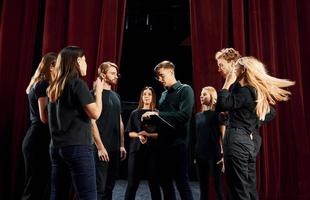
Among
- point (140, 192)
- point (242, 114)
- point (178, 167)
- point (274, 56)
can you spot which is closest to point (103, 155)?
point (178, 167)

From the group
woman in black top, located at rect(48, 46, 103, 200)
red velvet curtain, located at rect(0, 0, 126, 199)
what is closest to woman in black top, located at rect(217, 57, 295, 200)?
woman in black top, located at rect(48, 46, 103, 200)

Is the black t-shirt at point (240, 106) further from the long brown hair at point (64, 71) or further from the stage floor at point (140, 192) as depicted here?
the stage floor at point (140, 192)

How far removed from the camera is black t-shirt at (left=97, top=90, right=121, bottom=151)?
220 cm

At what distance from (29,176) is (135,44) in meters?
3.22

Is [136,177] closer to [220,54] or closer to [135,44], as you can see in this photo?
[220,54]

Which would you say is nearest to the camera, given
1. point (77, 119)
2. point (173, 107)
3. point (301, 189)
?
point (77, 119)

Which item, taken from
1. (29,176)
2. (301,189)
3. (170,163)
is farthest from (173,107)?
(301,189)

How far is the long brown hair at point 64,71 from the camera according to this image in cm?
158

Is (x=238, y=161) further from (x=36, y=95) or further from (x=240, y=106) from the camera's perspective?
(x=36, y=95)

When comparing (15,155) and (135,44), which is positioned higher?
(135,44)

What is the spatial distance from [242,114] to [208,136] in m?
0.73

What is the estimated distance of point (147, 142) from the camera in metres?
2.55

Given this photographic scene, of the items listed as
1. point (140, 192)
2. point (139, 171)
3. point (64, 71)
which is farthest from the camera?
point (140, 192)

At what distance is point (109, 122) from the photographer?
2211 millimetres
